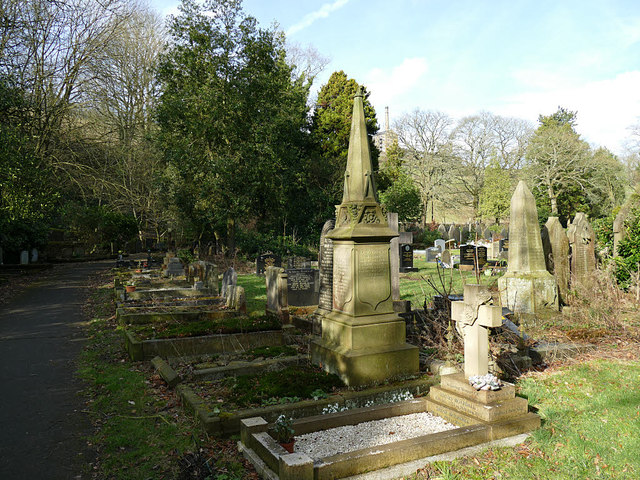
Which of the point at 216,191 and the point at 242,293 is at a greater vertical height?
the point at 216,191

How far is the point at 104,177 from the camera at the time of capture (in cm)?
2238

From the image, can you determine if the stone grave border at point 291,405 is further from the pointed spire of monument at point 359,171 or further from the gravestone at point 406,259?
the gravestone at point 406,259

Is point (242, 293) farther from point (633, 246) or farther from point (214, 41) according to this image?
point (214, 41)

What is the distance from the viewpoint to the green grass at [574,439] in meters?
3.74

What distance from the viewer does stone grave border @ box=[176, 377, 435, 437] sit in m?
4.61

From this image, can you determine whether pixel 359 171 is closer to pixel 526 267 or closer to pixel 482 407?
pixel 482 407

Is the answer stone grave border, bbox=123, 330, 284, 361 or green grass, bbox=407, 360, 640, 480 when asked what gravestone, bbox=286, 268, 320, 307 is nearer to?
stone grave border, bbox=123, 330, 284, 361

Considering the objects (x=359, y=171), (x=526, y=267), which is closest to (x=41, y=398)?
(x=359, y=171)

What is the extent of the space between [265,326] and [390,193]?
26.3 metres

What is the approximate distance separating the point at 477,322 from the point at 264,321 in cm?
473

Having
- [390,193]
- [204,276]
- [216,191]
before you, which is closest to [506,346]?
[204,276]

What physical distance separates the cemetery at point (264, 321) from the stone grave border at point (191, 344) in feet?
0.12

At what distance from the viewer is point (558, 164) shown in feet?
124

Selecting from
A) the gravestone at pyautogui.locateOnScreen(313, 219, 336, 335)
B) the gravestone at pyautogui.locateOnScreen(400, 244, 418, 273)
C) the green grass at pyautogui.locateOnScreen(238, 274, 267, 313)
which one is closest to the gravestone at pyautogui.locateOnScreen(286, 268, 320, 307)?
the green grass at pyautogui.locateOnScreen(238, 274, 267, 313)
